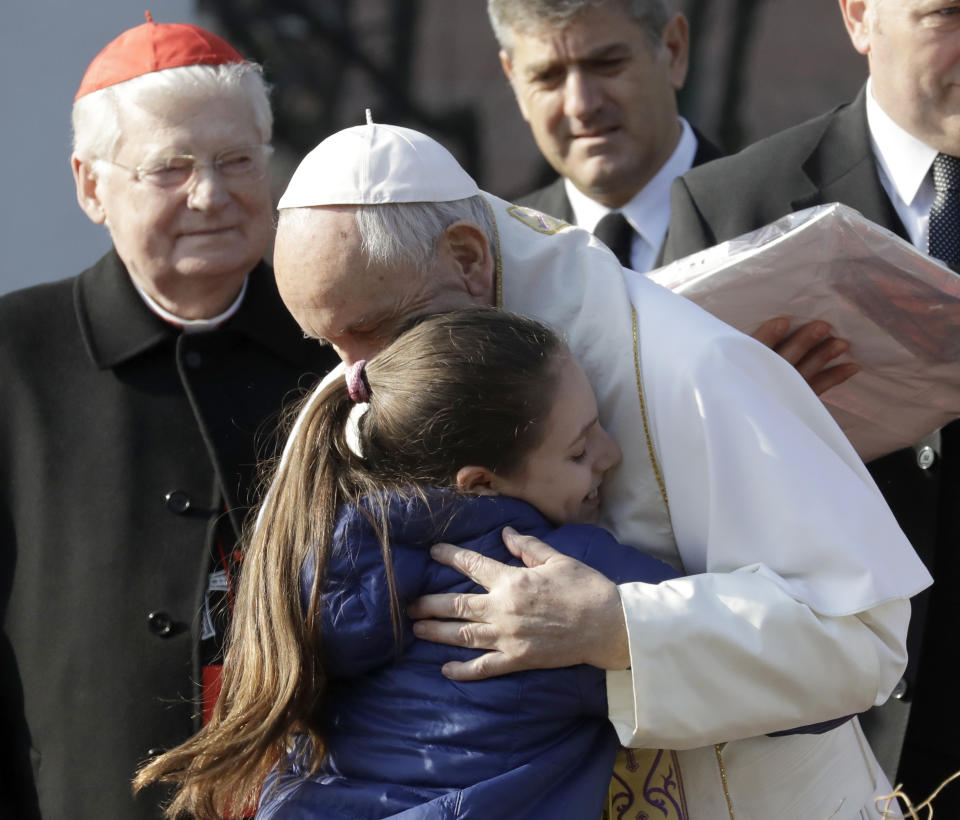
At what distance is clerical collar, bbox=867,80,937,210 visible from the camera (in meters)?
2.81

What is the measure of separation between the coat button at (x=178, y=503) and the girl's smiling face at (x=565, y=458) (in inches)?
46.4

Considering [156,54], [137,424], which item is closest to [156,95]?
[156,54]

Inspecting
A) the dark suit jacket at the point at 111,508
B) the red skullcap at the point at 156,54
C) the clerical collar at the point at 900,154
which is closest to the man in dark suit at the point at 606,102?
the clerical collar at the point at 900,154

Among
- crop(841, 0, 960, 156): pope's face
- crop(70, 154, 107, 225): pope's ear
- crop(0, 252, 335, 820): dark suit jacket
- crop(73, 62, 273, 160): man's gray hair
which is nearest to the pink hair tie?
crop(0, 252, 335, 820): dark suit jacket

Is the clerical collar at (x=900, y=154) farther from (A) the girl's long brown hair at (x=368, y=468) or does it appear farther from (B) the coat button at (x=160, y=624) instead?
(B) the coat button at (x=160, y=624)

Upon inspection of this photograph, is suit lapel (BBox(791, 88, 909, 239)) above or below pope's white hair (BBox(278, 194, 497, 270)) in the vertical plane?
below

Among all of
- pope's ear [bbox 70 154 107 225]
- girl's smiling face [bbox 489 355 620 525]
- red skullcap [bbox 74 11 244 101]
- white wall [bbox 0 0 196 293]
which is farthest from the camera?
white wall [bbox 0 0 196 293]

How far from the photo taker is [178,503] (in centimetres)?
282

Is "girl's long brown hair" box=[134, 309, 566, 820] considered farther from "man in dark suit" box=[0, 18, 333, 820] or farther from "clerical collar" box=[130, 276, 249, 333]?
"clerical collar" box=[130, 276, 249, 333]

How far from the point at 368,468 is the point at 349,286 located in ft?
0.89

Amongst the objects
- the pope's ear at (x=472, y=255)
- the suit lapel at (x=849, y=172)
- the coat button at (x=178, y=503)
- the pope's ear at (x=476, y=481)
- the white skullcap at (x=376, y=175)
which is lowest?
the coat button at (x=178, y=503)

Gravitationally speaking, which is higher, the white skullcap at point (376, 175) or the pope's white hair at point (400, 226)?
the white skullcap at point (376, 175)

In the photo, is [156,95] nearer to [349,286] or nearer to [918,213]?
[349,286]

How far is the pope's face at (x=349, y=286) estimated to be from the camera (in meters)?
1.88
